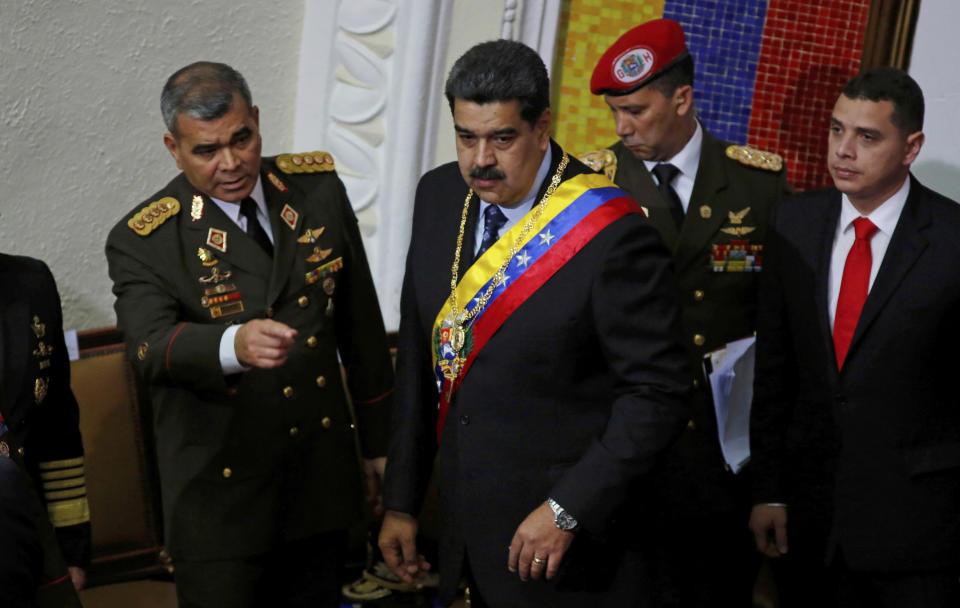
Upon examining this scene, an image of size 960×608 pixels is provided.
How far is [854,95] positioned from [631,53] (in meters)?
0.55

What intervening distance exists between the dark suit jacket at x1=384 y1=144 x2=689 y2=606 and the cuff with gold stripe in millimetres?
662

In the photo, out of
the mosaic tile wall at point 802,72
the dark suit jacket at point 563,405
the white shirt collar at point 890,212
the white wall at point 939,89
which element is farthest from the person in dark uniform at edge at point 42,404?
the white wall at point 939,89

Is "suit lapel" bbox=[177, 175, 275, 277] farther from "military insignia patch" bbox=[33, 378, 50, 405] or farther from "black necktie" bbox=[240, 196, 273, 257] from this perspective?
"military insignia patch" bbox=[33, 378, 50, 405]

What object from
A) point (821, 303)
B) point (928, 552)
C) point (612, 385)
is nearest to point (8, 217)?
point (612, 385)

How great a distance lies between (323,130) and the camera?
3.58 meters

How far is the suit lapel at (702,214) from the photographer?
107 inches

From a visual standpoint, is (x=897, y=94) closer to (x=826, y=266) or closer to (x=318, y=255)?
(x=826, y=266)

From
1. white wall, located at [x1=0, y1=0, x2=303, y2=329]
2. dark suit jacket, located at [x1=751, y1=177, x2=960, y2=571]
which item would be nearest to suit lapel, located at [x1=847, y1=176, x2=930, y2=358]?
dark suit jacket, located at [x1=751, y1=177, x2=960, y2=571]

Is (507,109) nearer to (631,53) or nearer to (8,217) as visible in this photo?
(631,53)

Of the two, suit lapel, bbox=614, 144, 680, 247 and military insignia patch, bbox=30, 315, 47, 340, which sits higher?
suit lapel, bbox=614, 144, 680, 247

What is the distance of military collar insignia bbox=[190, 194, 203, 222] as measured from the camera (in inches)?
96.7

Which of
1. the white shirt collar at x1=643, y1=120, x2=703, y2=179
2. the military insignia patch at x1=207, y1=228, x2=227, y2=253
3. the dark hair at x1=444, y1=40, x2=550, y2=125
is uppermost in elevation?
the dark hair at x1=444, y1=40, x2=550, y2=125

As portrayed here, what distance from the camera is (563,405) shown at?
2045 millimetres

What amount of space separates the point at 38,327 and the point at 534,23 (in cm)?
195
